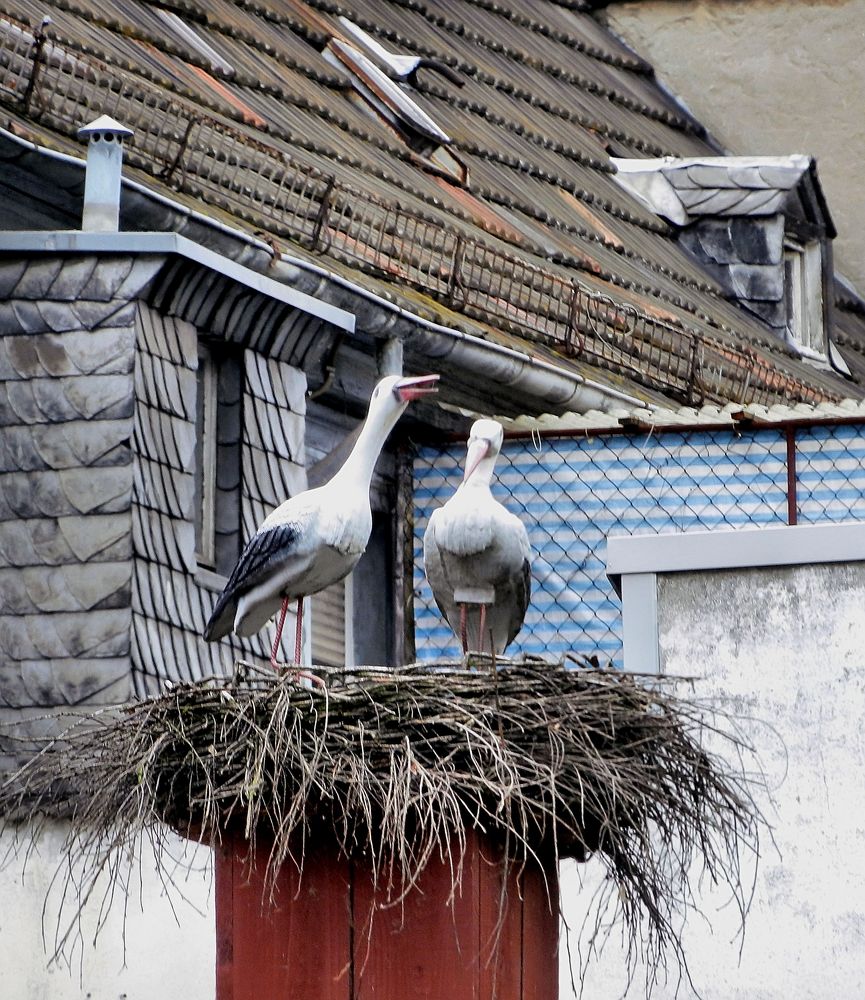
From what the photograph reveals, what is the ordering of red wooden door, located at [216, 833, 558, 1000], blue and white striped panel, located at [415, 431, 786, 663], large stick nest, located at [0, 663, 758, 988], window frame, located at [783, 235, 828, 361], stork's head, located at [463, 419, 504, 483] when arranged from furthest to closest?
window frame, located at [783, 235, 828, 361], blue and white striped panel, located at [415, 431, 786, 663], stork's head, located at [463, 419, 504, 483], red wooden door, located at [216, 833, 558, 1000], large stick nest, located at [0, 663, 758, 988]

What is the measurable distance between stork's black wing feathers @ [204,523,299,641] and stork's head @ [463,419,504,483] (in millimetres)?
979

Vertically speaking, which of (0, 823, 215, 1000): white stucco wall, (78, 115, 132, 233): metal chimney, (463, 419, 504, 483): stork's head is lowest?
(0, 823, 215, 1000): white stucco wall

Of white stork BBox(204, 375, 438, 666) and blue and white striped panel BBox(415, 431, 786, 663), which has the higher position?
blue and white striped panel BBox(415, 431, 786, 663)

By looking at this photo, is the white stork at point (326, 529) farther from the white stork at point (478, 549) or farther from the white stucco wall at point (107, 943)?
the white stucco wall at point (107, 943)

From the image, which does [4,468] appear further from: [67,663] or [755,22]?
[755,22]

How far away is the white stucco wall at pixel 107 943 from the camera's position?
50.5ft

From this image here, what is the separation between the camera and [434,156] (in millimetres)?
23109

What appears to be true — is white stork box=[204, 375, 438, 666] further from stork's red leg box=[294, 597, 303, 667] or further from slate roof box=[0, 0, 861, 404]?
slate roof box=[0, 0, 861, 404]

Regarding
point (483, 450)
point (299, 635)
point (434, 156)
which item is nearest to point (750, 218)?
point (434, 156)

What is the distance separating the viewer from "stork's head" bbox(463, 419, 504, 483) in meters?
14.5

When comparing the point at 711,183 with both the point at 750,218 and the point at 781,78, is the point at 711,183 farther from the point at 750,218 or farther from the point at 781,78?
the point at 781,78

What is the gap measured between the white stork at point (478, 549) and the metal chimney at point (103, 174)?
8.78 feet

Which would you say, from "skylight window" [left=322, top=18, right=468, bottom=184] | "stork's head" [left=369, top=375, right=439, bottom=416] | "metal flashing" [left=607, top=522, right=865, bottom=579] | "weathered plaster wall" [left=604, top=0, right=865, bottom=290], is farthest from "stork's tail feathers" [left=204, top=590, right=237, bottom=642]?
"weathered plaster wall" [left=604, top=0, right=865, bottom=290]

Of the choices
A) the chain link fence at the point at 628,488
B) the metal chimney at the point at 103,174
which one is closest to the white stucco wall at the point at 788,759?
the metal chimney at the point at 103,174
